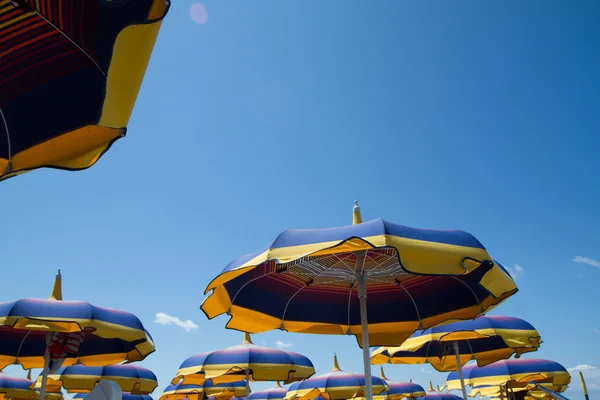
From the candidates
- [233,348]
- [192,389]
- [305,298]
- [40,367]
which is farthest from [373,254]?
[192,389]

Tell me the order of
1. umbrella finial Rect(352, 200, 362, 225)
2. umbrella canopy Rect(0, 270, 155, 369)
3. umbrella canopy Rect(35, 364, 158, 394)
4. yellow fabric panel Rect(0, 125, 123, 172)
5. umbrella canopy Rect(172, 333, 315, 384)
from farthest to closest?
umbrella canopy Rect(35, 364, 158, 394) → umbrella canopy Rect(172, 333, 315, 384) → umbrella canopy Rect(0, 270, 155, 369) → umbrella finial Rect(352, 200, 362, 225) → yellow fabric panel Rect(0, 125, 123, 172)

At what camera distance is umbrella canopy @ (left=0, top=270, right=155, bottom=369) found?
6.09 m

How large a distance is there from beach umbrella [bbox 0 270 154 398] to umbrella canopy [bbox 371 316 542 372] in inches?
191

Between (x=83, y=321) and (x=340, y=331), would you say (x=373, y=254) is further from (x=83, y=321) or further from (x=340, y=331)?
(x=83, y=321)

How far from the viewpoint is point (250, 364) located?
957cm

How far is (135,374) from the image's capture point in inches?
481

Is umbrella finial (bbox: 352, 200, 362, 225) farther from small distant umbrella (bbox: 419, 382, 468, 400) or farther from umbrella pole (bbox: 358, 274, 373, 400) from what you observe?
small distant umbrella (bbox: 419, 382, 468, 400)

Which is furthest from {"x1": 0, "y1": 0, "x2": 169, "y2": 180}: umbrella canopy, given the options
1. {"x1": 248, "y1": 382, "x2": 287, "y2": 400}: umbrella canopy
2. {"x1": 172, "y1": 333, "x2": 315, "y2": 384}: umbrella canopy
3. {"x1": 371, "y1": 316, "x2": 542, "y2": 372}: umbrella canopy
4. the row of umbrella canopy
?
{"x1": 248, "y1": 382, "x2": 287, "y2": 400}: umbrella canopy

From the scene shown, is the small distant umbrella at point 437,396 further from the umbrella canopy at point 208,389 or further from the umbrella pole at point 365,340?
the umbrella pole at point 365,340

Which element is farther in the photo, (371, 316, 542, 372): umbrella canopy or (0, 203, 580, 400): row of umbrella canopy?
(371, 316, 542, 372): umbrella canopy

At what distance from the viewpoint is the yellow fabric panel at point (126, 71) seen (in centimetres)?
212

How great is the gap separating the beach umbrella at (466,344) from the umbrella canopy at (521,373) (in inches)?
51.0

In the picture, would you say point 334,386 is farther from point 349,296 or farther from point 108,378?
point 349,296

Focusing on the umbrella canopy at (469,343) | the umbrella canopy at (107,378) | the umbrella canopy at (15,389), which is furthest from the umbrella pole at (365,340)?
the umbrella canopy at (15,389)
